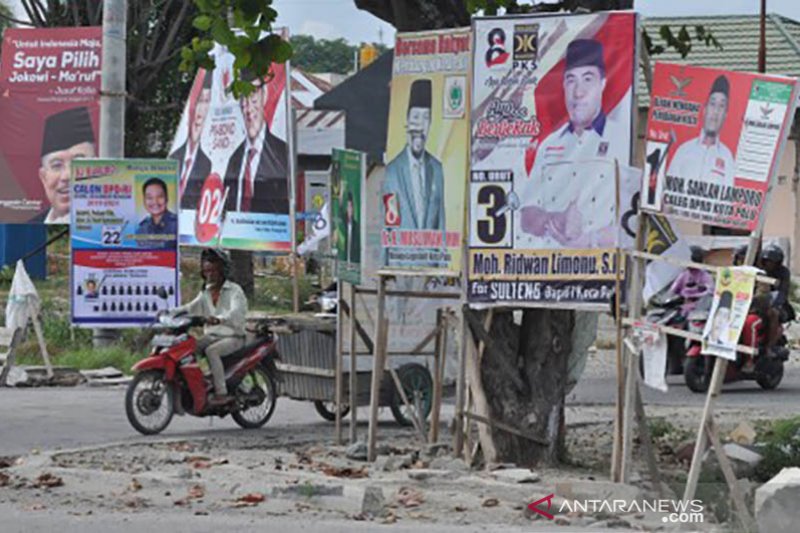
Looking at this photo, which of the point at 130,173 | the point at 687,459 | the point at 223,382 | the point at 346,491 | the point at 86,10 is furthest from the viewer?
the point at 86,10

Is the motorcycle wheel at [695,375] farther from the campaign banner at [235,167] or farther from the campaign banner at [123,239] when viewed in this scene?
the campaign banner at [123,239]

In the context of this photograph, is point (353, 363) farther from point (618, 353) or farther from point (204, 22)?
point (204, 22)

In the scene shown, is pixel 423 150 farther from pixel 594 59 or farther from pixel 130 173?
pixel 130 173

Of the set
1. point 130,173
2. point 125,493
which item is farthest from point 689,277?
point 125,493

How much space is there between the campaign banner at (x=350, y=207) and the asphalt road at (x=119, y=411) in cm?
238

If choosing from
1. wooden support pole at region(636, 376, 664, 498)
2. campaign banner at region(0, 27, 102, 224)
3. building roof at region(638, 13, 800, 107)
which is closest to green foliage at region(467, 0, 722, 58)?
wooden support pole at region(636, 376, 664, 498)

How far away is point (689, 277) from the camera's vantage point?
19.9 m

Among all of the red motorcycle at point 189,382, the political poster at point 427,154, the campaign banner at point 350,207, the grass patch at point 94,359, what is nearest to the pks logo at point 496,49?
the political poster at point 427,154

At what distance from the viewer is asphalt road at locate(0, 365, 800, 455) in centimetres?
1410

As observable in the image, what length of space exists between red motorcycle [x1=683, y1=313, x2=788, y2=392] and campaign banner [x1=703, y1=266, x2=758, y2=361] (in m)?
8.96

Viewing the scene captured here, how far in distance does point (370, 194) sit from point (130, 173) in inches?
216

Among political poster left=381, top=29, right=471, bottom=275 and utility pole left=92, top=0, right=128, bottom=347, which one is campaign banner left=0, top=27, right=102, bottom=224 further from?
political poster left=381, top=29, right=471, bottom=275

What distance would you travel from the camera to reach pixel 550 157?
11.0 meters

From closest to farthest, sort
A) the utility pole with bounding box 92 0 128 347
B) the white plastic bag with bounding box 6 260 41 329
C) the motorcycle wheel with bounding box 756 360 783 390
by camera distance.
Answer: the white plastic bag with bounding box 6 260 41 329, the motorcycle wheel with bounding box 756 360 783 390, the utility pole with bounding box 92 0 128 347
